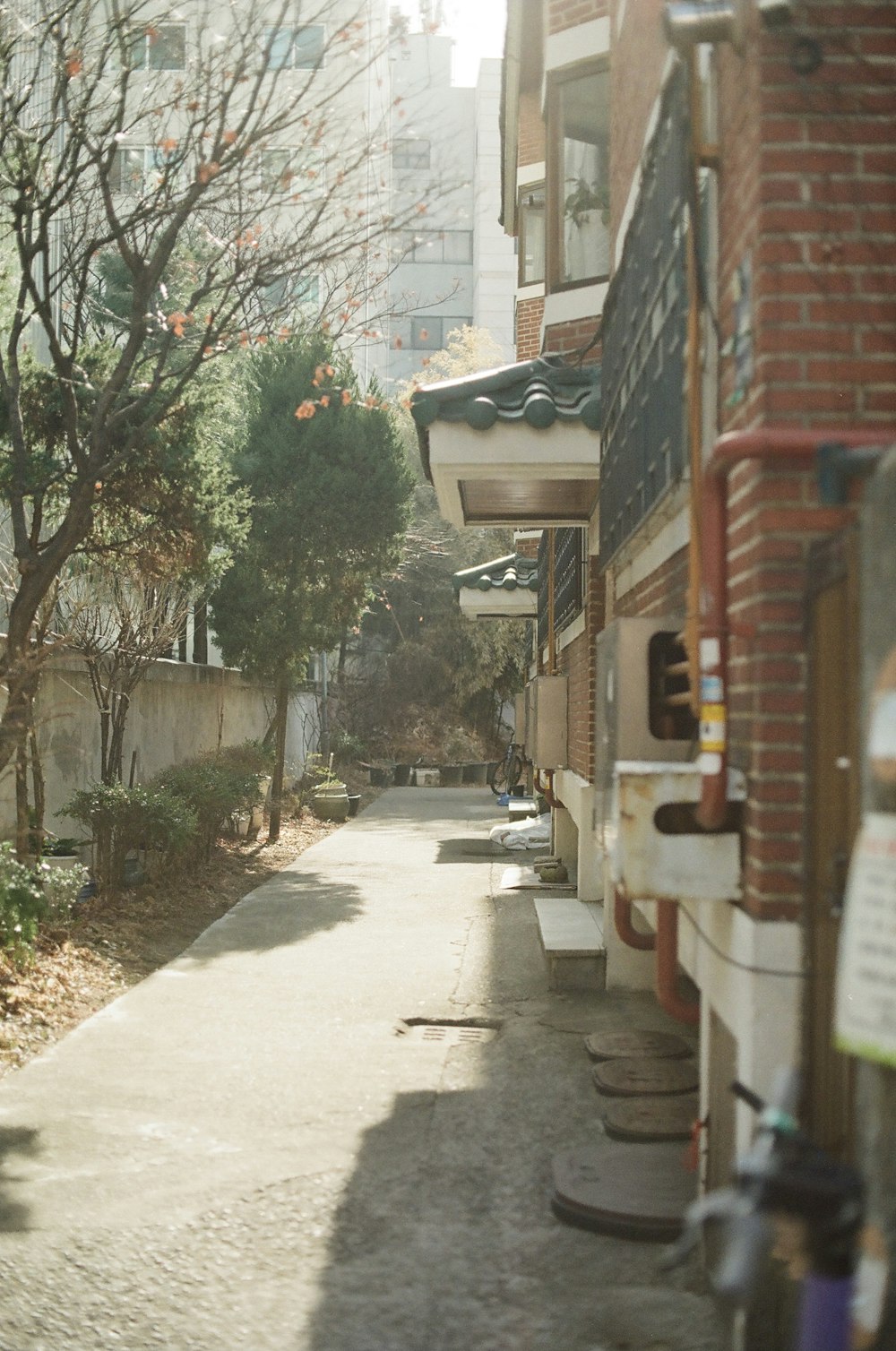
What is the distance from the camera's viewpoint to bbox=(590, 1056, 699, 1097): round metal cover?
6.50 meters

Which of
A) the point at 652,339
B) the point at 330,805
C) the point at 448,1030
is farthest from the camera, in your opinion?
the point at 330,805

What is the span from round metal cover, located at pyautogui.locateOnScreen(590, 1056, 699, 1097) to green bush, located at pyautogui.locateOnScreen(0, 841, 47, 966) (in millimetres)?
3741

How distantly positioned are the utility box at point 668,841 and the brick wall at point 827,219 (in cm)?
106

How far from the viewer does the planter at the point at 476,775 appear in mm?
31109

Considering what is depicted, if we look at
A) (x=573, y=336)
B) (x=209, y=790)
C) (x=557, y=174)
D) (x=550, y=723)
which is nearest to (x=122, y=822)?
(x=209, y=790)

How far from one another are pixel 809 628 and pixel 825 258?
3.33 ft

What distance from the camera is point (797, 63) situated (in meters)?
3.73

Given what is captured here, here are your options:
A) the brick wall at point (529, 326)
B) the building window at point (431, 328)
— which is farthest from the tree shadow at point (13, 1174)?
the building window at point (431, 328)

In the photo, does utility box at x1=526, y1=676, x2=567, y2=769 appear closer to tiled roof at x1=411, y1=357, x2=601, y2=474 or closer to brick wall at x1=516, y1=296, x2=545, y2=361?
tiled roof at x1=411, y1=357, x2=601, y2=474

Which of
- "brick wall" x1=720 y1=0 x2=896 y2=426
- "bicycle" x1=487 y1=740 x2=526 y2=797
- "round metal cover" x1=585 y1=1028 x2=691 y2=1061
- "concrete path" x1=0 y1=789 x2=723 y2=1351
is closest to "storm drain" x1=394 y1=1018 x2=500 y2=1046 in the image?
"concrete path" x1=0 y1=789 x2=723 y2=1351

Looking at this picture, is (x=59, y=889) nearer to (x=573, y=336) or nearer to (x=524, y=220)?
(x=573, y=336)

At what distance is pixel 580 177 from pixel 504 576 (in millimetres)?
11074

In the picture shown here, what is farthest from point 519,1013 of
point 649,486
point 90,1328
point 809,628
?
point 809,628

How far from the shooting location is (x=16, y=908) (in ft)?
27.9
